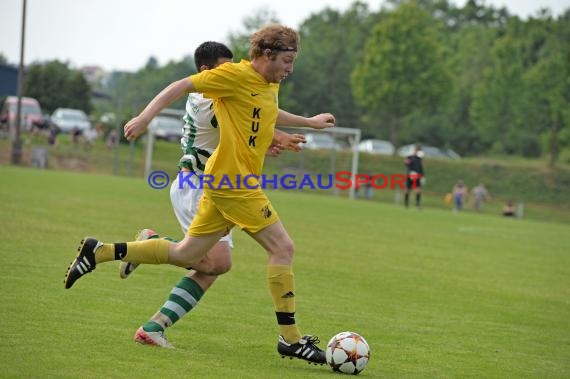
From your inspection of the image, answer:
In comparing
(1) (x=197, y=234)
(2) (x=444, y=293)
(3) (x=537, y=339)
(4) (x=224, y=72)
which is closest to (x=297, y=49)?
(4) (x=224, y=72)

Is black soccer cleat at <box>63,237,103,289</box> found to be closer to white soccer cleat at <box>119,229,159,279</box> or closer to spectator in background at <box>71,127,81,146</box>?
white soccer cleat at <box>119,229,159,279</box>

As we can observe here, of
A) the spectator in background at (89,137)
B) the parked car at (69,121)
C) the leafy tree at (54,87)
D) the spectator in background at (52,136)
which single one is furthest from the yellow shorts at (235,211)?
the leafy tree at (54,87)

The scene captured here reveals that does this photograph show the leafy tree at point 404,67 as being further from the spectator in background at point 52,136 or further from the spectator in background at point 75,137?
the spectator in background at point 52,136

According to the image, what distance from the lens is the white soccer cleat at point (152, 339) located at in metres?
6.54

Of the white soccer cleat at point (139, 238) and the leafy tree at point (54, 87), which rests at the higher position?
the leafy tree at point (54, 87)

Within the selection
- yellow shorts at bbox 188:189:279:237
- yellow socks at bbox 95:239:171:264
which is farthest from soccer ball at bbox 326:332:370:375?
yellow socks at bbox 95:239:171:264

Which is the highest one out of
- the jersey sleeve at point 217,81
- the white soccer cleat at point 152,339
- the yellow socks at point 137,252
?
the jersey sleeve at point 217,81

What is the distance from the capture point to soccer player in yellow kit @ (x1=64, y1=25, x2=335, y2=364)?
6.25 meters

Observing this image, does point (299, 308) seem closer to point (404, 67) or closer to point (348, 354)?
point (348, 354)

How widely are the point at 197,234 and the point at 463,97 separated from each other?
62956 mm

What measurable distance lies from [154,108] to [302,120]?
1.43 m

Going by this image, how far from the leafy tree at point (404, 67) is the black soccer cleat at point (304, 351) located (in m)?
47.6

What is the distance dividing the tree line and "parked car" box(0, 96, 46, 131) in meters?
4.19

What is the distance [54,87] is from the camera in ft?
182
